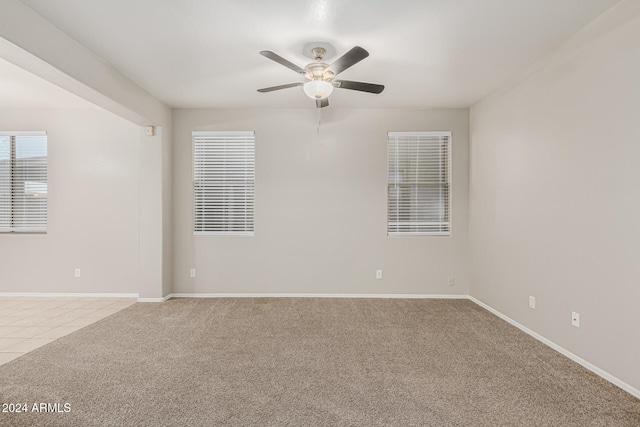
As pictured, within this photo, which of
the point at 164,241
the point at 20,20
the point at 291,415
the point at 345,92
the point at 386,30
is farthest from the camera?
the point at 164,241

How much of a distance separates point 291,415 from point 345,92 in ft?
11.8

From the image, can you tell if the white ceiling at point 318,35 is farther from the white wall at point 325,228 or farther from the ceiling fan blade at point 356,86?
the white wall at point 325,228

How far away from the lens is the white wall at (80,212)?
4855 mm

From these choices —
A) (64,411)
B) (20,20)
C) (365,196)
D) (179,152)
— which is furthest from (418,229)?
(20,20)

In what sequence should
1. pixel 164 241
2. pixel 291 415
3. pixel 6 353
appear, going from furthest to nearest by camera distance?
pixel 164 241
pixel 6 353
pixel 291 415

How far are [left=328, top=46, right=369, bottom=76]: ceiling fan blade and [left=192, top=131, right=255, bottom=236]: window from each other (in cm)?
245

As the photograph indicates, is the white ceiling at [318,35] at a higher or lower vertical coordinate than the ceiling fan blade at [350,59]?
higher

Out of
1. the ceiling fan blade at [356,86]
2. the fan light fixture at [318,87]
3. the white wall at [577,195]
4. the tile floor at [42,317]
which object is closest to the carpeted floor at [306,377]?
the tile floor at [42,317]

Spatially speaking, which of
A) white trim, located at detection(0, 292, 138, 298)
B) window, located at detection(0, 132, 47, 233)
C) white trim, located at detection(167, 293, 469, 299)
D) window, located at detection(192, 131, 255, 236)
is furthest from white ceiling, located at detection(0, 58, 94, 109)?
white trim, located at detection(167, 293, 469, 299)

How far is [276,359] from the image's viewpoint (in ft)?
9.11

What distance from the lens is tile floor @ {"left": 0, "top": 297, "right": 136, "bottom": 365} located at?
3.13 m

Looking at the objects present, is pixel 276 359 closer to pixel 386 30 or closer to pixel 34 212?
pixel 386 30

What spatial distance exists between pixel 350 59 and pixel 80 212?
15.3 feet

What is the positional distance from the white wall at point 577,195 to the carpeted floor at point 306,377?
404 millimetres
